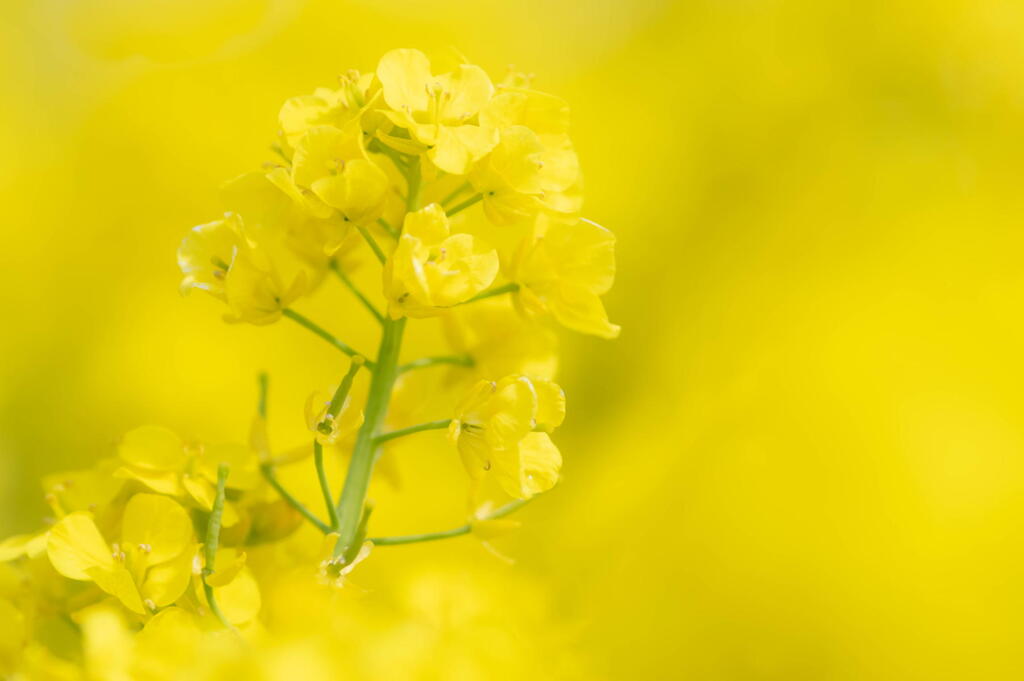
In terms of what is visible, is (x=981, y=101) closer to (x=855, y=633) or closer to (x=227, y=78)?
(x=855, y=633)

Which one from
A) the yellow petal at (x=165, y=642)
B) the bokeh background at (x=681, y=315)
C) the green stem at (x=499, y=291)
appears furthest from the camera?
the bokeh background at (x=681, y=315)

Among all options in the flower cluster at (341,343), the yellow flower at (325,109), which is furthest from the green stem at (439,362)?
the yellow flower at (325,109)

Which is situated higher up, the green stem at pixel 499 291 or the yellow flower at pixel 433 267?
the yellow flower at pixel 433 267

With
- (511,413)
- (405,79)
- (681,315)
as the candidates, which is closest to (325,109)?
(405,79)

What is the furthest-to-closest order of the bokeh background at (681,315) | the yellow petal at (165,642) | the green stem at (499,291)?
the bokeh background at (681,315)
the green stem at (499,291)
the yellow petal at (165,642)

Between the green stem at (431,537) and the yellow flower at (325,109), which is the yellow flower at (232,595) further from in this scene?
the yellow flower at (325,109)

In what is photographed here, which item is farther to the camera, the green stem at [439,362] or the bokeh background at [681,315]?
the bokeh background at [681,315]

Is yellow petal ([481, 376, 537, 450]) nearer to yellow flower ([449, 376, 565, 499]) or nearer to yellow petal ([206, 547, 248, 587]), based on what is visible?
yellow flower ([449, 376, 565, 499])

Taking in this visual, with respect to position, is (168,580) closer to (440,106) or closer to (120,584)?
(120,584)
